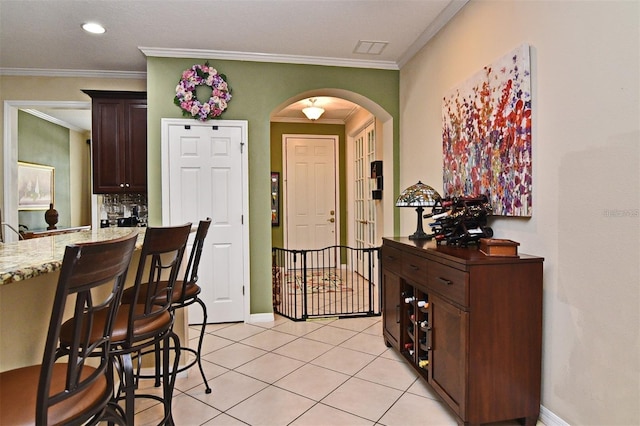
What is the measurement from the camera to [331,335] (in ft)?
10.9

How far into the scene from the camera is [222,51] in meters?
3.62

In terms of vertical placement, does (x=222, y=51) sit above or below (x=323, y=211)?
above

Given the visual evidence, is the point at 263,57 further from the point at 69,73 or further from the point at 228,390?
the point at 228,390

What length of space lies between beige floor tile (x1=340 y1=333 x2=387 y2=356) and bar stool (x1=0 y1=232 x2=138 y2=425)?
87.5 inches

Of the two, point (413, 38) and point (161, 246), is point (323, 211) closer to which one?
point (413, 38)

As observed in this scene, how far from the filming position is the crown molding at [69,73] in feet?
13.1

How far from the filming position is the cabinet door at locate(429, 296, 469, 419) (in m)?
1.82

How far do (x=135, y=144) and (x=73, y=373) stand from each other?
3.52m

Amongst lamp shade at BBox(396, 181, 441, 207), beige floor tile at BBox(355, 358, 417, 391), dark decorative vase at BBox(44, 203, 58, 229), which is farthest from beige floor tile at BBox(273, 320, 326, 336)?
dark decorative vase at BBox(44, 203, 58, 229)

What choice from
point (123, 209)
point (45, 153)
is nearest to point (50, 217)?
point (45, 153)

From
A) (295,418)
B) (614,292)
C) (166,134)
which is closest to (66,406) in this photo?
(295,418)

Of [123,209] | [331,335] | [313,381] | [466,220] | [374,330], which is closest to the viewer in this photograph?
[466,220]

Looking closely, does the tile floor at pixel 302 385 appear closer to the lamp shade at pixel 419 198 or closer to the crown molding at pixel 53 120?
the lamp shade at pixel 419 198

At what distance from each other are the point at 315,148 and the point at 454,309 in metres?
5.15
